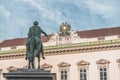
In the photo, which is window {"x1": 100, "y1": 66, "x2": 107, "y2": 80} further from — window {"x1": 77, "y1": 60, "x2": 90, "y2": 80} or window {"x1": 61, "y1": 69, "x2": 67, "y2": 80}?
window {"x1": 61, "y1": 69, "x2": 67, "y2": 80}

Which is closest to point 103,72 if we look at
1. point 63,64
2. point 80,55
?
point 80,55

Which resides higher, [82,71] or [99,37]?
[99,37]

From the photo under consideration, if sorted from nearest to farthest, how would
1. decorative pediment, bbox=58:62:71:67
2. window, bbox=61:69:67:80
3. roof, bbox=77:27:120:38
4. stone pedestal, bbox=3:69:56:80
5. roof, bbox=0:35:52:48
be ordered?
stone pedestal, bbox=3:69:56:80 < decorative pediment, bbox=58:62:71:67 < window, bbox=61:69:67:80 < roof, bbox=77:27:120:38 < roof, bbox=0:35:52:48

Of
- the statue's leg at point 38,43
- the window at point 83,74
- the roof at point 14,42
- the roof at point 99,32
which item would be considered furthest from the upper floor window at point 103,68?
the statue's leg at point 38,43

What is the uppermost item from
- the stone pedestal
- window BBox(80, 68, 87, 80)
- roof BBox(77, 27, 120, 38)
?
roof BBox(77, 27, 120, 38)

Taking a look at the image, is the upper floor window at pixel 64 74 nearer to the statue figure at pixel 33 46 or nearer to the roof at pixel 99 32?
the roof at pixel 99 32

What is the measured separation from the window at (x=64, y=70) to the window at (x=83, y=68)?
1293mm

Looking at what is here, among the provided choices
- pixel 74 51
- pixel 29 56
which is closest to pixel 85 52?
pixel 74 51

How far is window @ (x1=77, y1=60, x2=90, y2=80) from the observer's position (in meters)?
50.3

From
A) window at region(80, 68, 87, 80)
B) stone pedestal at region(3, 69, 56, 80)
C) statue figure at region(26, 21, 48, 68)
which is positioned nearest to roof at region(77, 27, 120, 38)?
window at region(80, 68, 87, 80)

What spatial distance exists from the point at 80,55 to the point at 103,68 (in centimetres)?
320

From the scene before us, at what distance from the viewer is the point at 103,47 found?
49844mm

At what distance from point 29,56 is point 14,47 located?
1224 inches

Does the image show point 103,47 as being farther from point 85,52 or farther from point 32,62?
point 32,62
